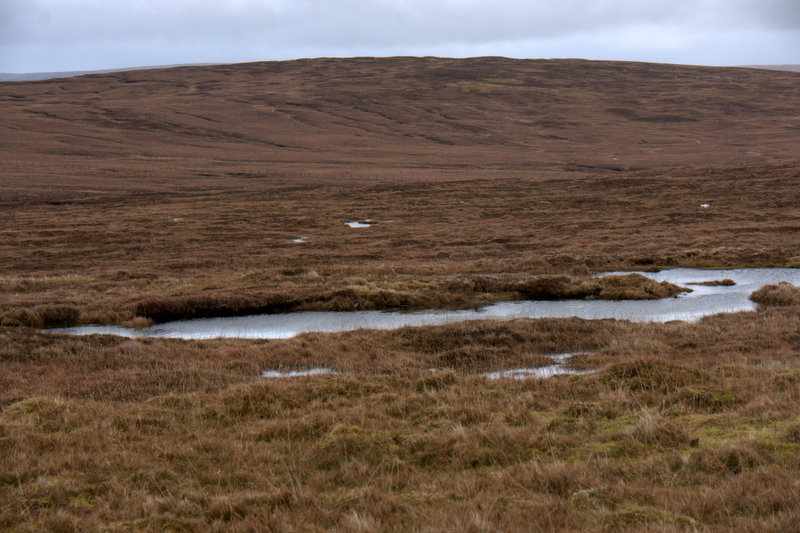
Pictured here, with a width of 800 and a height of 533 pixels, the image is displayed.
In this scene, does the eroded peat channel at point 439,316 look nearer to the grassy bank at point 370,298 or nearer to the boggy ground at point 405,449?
the grassy bank at point 370,298

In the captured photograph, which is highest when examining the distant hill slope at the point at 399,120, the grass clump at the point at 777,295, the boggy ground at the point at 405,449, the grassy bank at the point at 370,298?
the distant hill slope at the point at 399,120

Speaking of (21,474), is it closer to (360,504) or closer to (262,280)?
(360,504)

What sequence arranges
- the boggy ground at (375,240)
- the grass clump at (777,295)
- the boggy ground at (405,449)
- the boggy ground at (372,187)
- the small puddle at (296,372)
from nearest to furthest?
1. the boggy ground at (405,449)
2. the small puddle at (296,372)
3. the grass clump at (777,295)
4. the boggy ground at (375,240)
5. the boggy ground at (372,187)

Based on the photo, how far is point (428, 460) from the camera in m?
→ 8.24

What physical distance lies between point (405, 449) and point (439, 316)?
1531 centimetres

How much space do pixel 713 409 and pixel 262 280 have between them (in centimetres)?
2224

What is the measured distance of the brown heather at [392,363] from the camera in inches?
270

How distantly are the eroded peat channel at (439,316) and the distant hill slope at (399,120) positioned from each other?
195ft

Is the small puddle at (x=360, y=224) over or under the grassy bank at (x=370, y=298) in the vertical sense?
under

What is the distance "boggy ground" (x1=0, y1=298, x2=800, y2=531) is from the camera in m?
6.44

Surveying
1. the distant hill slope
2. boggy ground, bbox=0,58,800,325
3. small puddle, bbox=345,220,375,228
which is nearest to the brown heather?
boggy ground, bbox=0,58,800,325

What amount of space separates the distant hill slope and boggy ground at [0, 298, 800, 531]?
2858 inches

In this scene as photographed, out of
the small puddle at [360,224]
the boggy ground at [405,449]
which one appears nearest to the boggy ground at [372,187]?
the small puddle at [360,224]

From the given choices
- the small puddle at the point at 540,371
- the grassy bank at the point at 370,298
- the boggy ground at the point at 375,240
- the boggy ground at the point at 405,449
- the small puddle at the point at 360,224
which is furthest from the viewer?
the small puddle at the point at 360,224
